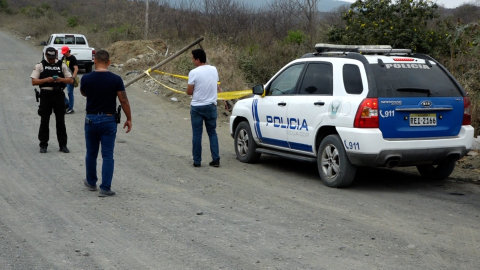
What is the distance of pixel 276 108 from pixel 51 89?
4177mm

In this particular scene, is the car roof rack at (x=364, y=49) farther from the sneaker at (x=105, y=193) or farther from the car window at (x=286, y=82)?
the sneaker at (x=105, y=193)

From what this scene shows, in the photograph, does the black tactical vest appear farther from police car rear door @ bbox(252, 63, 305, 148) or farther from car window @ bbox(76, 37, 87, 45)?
car window @ bbox(76, 37, 87, 45)

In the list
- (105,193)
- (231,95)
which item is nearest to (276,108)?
(105,193)

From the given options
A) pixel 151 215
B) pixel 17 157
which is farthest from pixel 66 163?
pixel 151 215

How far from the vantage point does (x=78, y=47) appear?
26.6 m

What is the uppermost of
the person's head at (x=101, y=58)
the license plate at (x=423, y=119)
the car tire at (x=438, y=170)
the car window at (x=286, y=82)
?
the person's head at (x=101, y=58)

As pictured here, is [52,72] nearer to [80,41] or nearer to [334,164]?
[334,164]

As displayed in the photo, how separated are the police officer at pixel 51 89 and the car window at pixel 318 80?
14.2ft

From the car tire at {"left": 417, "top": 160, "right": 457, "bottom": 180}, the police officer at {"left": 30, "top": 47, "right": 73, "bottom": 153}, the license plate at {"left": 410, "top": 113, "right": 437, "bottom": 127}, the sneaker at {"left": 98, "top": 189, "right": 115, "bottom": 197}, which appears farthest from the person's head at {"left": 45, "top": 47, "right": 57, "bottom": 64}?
the car tire at {"left": 417, "top": 160, "right": 457, "bottom": 180}

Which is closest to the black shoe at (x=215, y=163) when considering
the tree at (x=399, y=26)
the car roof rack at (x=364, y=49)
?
the car roof rack at (x=364, y=49)

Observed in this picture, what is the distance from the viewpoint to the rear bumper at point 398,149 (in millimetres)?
8094

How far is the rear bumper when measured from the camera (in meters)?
8.09

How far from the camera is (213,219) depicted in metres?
6.98

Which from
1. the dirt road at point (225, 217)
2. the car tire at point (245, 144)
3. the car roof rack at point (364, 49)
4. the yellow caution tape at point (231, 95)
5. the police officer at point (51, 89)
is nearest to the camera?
the dirt road at point (225, 217)
